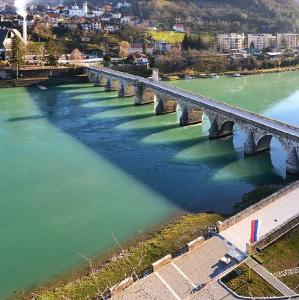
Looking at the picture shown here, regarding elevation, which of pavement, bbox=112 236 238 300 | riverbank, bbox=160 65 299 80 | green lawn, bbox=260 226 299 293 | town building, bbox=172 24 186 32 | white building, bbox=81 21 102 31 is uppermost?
town building, bbox=172 24 186 32

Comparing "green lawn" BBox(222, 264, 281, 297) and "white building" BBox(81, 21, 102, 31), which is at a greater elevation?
"white building" BBox(81, 21, 102, 31)

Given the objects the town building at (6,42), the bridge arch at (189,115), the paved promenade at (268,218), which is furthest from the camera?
the town building at (6,42)

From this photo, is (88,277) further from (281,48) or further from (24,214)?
(281,48)

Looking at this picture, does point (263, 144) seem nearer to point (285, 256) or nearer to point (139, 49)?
point (285, 256)

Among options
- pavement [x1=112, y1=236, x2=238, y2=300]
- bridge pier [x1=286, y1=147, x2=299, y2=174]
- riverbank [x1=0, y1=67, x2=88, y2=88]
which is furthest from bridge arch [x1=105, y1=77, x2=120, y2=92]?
pavement [x1=112, y1=236, x2=238, y2=300]

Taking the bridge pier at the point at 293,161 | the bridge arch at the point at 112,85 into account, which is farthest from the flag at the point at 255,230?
the bridge arch at the point at 112,85

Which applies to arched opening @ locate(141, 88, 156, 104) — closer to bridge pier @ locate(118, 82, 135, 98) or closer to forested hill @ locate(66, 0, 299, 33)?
bridge pier @ locate(118, 82, 135, 98)

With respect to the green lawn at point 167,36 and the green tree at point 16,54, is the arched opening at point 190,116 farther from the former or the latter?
the green lawn at point 167,36
